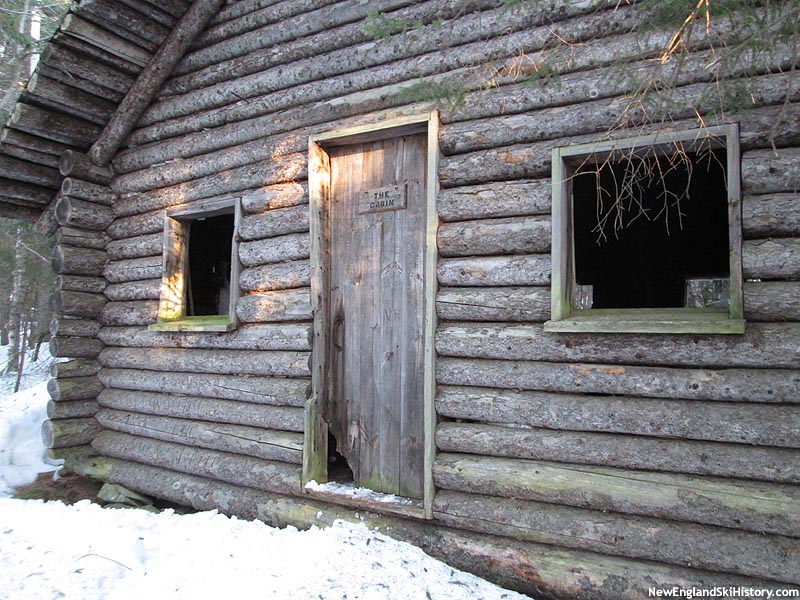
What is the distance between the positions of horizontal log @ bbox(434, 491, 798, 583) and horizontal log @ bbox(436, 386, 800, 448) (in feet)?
1.74

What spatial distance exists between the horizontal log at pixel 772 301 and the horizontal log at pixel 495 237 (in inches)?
48.1

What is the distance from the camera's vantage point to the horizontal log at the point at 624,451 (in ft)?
9.72

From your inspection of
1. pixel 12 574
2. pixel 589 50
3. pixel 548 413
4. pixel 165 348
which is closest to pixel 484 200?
pixel 589 50

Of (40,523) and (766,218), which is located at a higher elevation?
(766,218)

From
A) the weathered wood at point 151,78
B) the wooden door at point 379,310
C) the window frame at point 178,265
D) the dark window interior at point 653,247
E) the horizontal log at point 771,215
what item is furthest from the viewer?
the dark window interior at point 653,247

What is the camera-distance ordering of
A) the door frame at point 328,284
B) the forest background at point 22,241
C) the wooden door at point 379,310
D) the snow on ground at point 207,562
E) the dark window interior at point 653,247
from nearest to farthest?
1. the snow on ground at point 207,562
2. the door frame at point 328,284
3. the wooden door at point 379,310
4. the dark window interior at point 653,247
5. the forest background at point 22,241

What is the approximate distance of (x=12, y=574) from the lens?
3.60m

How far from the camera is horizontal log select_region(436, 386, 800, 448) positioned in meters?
2.97

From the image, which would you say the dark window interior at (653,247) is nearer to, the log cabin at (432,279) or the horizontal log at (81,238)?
the log cabin at (432,279)

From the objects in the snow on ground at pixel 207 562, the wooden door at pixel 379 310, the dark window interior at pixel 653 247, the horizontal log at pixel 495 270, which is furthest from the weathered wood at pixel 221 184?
the dark window interior at pixel 653 247

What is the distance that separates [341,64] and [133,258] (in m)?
3.36

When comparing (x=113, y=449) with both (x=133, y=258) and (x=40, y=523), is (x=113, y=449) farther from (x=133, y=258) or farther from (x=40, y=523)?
(x=133, y=258)

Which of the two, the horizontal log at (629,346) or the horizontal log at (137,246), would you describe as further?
the horizontal log at (137,246)

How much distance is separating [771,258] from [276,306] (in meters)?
3.73
